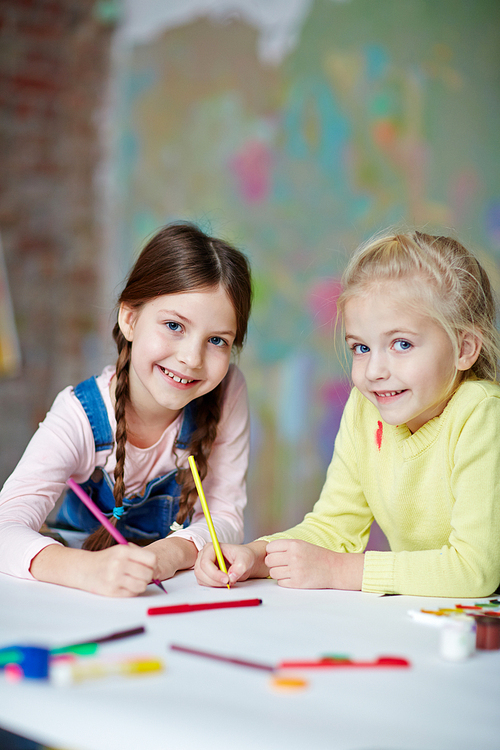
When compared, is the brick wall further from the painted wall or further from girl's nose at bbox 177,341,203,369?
girl's nose at bbox 177,341,203,369

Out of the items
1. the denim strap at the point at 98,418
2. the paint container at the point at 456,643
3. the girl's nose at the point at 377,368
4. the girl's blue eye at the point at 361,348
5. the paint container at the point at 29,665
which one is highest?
the girl's blue eye at the point at 361,348

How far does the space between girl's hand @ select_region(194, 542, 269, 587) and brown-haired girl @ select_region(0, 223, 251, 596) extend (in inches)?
2.6

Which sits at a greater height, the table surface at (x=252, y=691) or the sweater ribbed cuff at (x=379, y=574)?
the sweater ribbed cuff at (x=379, y=574)

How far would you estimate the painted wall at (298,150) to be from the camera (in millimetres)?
2215

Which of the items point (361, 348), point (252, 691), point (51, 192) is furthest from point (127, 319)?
point (51, 192)

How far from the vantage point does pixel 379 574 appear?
895 mm

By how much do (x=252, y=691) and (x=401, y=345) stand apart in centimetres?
56

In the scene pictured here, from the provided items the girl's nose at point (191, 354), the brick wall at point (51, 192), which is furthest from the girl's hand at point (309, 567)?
the brick wall at point (51, 192)

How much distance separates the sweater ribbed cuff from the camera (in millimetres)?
886

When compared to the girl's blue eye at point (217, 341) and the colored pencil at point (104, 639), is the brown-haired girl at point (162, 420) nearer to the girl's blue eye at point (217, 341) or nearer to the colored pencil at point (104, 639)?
the girl's blue eye at point (217, 341)

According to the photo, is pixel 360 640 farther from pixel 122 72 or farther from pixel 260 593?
pixel 122 72

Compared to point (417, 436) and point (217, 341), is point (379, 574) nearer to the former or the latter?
point (417, 436)

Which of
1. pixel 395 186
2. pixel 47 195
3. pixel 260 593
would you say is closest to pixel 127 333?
pixel 260 593

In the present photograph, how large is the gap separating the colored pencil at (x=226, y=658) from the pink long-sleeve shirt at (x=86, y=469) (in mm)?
384
